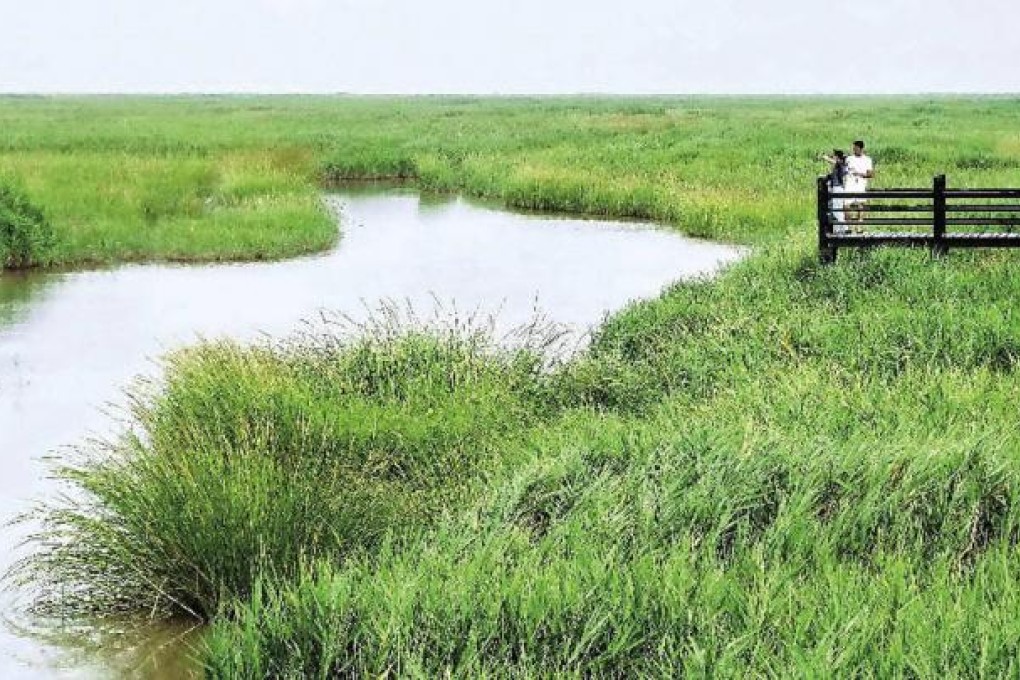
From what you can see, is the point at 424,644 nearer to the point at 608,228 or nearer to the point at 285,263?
the point at 285,263

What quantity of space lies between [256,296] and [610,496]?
15725 mm

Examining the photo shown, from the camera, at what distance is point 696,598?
7121mm

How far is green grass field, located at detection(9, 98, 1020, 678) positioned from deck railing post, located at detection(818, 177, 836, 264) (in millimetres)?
565

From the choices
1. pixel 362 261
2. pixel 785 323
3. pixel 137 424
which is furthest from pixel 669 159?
pixel 137 424

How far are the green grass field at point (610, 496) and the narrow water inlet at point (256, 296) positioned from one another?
1.37 meters

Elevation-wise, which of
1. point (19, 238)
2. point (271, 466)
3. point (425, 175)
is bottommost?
point (271, 466)

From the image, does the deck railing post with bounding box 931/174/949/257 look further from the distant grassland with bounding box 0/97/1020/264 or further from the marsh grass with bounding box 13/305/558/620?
the marsh grass with bounding box 13/305/558/620

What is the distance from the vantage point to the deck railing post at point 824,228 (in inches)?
752

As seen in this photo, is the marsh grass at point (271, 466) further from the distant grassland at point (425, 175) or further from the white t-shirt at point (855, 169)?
the distant grassland at point (425, 175)

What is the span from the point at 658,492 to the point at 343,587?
2491 mm

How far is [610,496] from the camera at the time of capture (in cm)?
874

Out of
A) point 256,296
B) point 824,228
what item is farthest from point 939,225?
point 256,296

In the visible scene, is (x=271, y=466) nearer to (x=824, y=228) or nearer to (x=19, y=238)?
(x=824, y=228)

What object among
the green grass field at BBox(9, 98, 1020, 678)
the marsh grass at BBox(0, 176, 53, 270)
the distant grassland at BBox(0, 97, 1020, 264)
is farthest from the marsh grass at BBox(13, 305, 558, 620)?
the marsh grass at BBox(0, 176, 53, 270)
